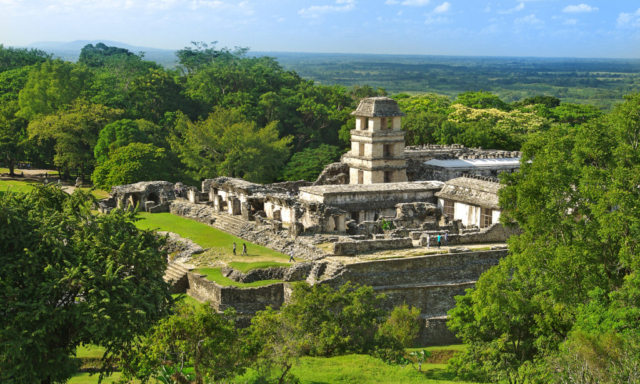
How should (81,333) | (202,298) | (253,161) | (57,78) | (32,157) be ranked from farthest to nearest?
(57,78)
(32,157)
(253,161)
(202,298)
(81,333)

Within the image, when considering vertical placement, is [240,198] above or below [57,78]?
below

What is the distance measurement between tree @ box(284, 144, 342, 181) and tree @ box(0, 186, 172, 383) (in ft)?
123

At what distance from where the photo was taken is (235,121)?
6091 cm

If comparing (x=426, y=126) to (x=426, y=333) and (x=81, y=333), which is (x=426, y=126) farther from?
(x=81, y=333)

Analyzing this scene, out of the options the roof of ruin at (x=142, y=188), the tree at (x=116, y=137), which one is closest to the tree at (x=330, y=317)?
the roof of ruin at (x=142, y=188)

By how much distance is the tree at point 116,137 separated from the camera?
175 ft

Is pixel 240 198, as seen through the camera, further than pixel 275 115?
No

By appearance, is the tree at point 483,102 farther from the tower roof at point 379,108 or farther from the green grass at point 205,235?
the green grass at point 205,235

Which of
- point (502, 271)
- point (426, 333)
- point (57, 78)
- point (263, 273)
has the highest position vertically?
point (57, 78)

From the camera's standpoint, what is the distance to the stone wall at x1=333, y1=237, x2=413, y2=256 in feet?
105

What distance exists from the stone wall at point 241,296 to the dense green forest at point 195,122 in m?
20.2

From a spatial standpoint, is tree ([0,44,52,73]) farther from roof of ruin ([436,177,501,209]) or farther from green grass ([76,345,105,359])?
green grass ([76,345,105,359])

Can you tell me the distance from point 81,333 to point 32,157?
44.5 m

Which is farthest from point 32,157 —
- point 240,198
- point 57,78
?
point 240,198
